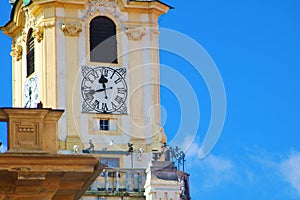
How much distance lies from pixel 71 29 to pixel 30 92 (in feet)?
9.65

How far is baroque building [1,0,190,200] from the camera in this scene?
66.5 meters

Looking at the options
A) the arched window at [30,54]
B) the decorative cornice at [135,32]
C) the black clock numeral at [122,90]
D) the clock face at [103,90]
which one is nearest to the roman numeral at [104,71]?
the clock face at [103,90]

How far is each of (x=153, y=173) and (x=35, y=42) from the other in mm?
6663

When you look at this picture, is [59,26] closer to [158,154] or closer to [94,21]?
[94,21]

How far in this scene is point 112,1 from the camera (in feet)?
219

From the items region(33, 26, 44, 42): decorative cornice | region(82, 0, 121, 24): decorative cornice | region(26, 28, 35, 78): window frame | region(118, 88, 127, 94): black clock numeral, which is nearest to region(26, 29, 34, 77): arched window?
region(26, 28, 35, 78): window frame

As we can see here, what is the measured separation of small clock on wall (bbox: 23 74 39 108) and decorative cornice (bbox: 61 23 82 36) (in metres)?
2.05

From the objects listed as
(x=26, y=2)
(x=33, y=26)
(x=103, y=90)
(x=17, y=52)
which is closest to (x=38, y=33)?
(x=33, y=26)

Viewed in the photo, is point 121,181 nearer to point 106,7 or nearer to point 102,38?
point 102,38

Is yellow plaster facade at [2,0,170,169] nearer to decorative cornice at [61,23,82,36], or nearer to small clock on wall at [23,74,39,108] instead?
decorative cornice at [61,23,82,36]

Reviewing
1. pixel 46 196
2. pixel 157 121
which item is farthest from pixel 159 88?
pixel 46 196

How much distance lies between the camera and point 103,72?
66812 mm

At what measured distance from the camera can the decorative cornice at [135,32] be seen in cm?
6706

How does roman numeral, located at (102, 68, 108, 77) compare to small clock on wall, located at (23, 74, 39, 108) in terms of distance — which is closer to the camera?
roman numeral, located at (102, 68, 108, 77)
